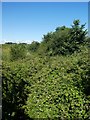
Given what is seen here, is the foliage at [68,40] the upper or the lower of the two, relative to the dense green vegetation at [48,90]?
upper

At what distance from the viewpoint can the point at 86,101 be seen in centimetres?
518

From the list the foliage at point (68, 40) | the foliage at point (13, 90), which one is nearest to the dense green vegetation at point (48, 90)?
the foliage at point (13, 90)

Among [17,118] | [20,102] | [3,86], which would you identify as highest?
[3,86]

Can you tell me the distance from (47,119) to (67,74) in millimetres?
1033

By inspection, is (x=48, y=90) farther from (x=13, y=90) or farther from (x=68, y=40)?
(x=68, y=40)

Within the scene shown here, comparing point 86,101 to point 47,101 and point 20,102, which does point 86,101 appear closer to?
point 47,101

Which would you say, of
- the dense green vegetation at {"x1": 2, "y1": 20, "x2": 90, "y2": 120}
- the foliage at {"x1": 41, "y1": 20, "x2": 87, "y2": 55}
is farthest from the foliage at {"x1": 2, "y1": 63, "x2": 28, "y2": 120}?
the foliage at {"x1": 41, "y1": 20, "x2": 87, "y2": 55}

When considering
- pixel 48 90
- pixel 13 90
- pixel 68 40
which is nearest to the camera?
pixel 48 90

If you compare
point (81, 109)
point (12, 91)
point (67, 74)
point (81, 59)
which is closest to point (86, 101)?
point (81, 109)

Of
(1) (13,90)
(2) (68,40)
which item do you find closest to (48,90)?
(1) (13,90)

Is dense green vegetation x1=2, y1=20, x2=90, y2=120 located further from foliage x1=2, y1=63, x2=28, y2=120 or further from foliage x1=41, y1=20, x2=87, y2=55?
foliage x1=41, y1=20, x2=87, y2=55

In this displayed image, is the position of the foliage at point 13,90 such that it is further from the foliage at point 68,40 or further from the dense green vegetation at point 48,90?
the foliage at point 68,40

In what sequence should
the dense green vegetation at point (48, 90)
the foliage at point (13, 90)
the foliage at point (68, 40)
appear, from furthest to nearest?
the foliage at point (68, 40) → the foliage at point (13, 90) → the dense green vegetation at point (48, 90)

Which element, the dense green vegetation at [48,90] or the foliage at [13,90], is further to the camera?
the foliage at [13,90]
